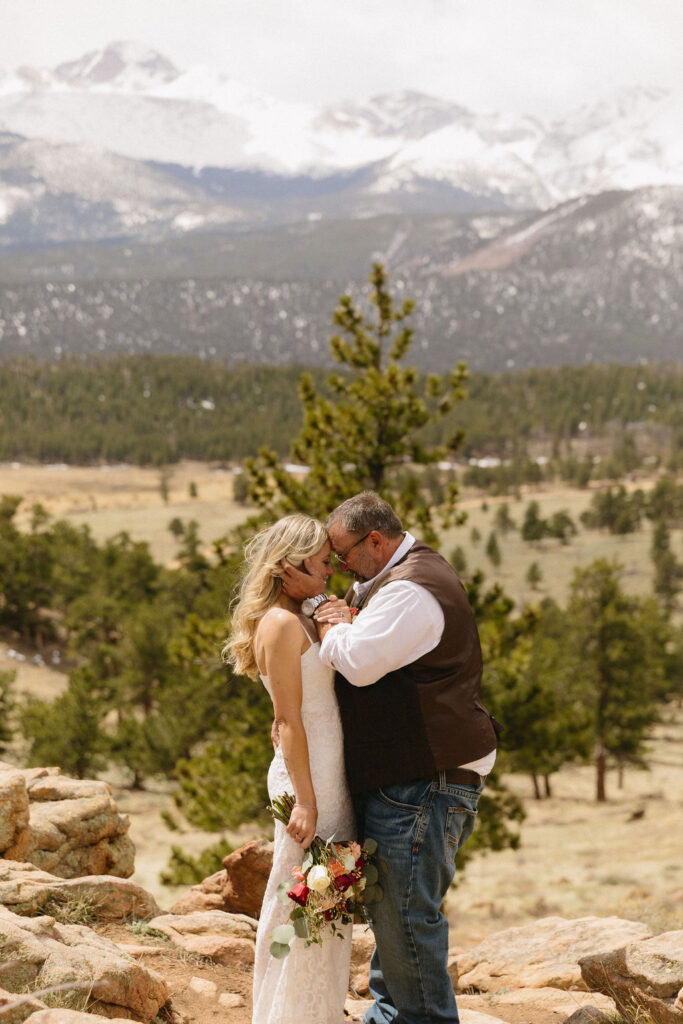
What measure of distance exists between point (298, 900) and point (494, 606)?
12.3 metres

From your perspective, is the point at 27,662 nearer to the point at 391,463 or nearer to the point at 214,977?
the point at 391,463

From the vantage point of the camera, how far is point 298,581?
5.10m

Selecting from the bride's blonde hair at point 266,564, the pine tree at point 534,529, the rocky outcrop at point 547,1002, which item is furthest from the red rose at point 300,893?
the pine tree at point 534,529

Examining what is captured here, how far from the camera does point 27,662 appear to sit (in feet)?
201

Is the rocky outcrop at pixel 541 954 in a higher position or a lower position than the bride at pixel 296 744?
lower

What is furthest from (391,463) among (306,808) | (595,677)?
(595,677)

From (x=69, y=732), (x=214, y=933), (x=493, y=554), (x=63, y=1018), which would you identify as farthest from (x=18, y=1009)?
(x=493, y=554)

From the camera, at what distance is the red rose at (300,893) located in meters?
4.98

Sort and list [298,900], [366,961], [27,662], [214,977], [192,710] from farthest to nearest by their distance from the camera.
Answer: [27,662], [192,710], [366,961], [214,977], [298,900]

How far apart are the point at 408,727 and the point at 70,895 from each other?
3492 millimetres

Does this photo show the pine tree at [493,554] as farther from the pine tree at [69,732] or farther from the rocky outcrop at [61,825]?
the rocky outcrop at [61,825]

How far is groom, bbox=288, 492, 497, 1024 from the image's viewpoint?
4.77 meters

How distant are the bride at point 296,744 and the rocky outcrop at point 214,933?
1.86m

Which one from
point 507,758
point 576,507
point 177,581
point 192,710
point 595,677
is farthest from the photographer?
point 576,507
